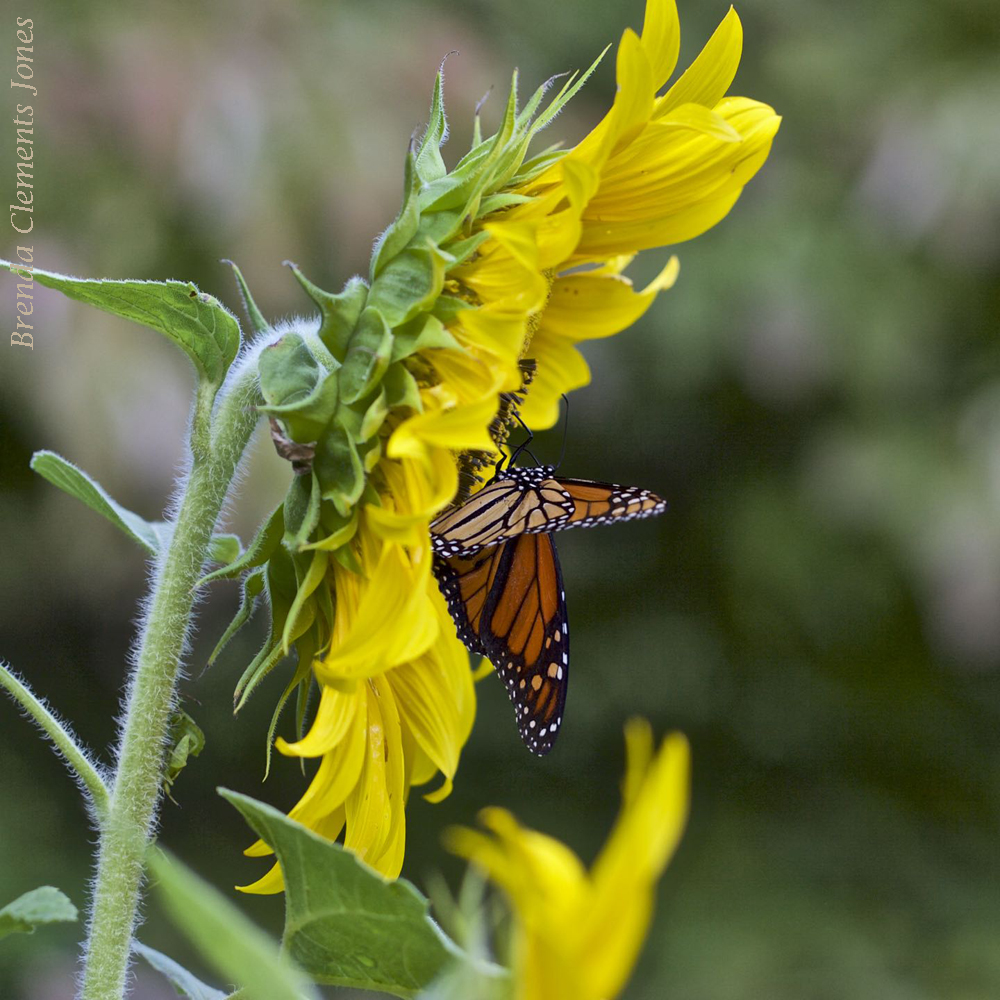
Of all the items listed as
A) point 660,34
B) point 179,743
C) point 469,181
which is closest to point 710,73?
point 660,34

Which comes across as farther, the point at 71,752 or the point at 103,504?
the point at 103,504

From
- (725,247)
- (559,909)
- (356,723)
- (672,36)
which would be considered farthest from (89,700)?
(559,909)

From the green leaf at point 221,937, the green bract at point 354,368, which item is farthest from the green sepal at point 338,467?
the green leaf at point 221,937

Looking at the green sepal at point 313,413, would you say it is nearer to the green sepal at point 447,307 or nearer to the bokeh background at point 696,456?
the green sepal at point 447,307

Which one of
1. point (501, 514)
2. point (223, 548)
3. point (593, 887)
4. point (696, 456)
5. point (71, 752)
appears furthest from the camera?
point (696, 456)

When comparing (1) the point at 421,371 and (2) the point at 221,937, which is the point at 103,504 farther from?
(2) the point at 221,937

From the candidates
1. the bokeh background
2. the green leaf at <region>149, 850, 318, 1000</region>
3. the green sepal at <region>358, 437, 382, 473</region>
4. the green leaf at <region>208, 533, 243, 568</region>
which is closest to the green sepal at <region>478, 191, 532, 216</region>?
the green sepal at <region>358, 437, 382, 473</region>
